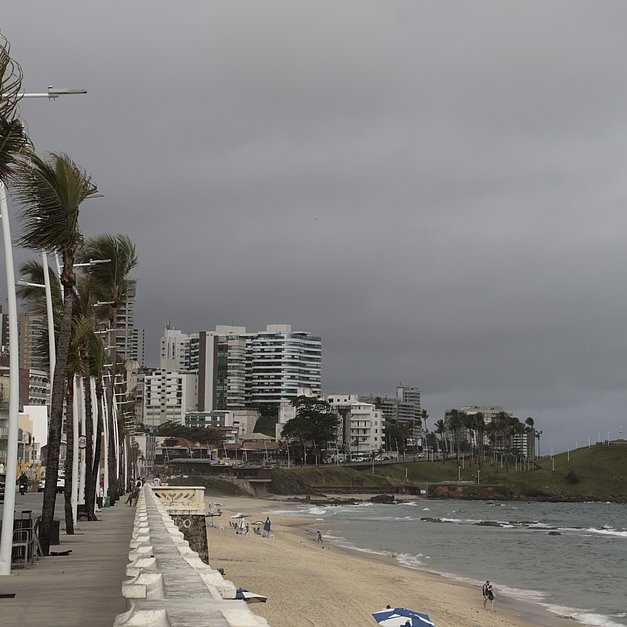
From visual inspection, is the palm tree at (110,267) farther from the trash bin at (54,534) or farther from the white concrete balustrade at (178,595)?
the white concrete balustrade at (178,595)

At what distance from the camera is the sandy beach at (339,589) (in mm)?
35469

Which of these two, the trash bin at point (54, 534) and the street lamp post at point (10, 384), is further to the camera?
the trash bin at point (54, 534)

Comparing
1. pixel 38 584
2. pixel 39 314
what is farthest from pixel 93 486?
pixel 38 584

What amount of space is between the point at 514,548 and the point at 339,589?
44257 mm

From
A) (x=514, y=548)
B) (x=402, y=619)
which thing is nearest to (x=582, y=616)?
(x=402, y=619)

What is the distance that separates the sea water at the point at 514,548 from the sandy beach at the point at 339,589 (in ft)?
11.2

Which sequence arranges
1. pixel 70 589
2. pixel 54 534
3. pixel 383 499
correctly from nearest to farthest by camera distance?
1. pixel 70 589
2. pixel 54 534
3. pixel 383 499

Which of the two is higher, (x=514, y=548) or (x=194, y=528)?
(x=194, y=528)

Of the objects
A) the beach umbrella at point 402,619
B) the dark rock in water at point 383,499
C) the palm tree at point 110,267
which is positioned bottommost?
the dark rock in water at point 383,499

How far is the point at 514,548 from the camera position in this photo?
277 ft

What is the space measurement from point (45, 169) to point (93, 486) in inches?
913

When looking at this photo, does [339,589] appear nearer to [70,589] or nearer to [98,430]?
[98,430]

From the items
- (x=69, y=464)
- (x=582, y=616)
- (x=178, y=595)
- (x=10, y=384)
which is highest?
(x=10, y=384)

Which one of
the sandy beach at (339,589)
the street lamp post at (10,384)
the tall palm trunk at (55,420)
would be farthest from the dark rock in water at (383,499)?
the street lamp post at (10,384)
